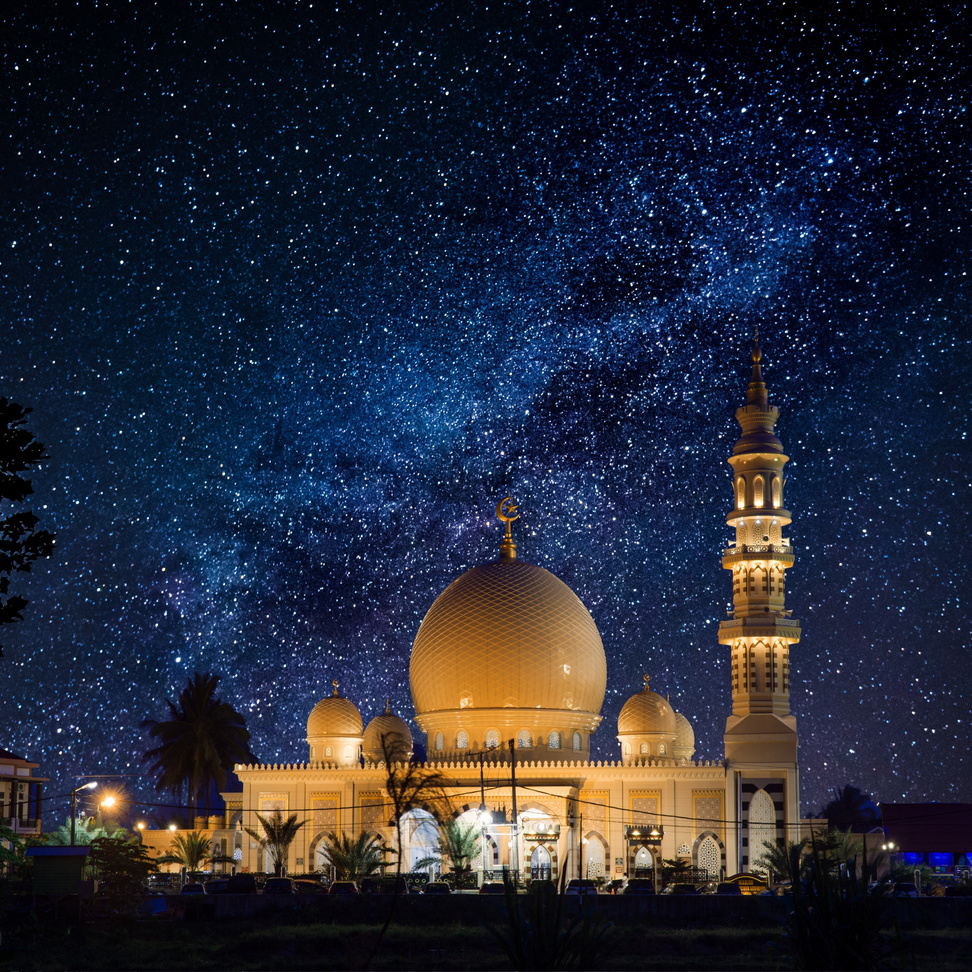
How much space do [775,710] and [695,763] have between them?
150 inches

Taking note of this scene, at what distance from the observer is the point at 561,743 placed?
57531 millimetres

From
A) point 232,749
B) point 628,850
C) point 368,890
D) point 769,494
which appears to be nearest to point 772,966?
point 368,890

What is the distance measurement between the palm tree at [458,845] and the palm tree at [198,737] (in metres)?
21.3

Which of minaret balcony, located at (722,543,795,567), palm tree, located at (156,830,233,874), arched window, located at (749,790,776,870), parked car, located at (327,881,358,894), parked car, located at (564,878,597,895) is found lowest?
palm tree, located at (156,830,233,874)

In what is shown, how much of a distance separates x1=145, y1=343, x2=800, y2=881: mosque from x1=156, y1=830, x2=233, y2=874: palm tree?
1.43 m

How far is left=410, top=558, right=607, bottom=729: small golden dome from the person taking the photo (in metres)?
57.5

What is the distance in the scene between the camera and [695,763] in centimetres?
5416

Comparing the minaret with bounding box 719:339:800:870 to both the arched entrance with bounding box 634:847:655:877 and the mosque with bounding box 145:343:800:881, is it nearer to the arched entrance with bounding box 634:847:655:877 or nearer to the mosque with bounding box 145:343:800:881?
the mosque with bounding box 145:343:800:881

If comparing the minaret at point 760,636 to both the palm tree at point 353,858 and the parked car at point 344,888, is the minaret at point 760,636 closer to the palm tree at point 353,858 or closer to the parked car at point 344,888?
the palm tree at point 353,858

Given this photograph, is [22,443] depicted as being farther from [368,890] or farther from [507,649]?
[507,649]

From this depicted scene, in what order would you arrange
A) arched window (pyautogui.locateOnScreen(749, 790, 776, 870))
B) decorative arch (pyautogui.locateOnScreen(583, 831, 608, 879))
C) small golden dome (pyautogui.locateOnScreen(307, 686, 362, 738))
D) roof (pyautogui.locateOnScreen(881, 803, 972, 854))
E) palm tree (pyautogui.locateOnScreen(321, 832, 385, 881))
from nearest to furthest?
1. palm tree (pyautogui.locateOnScreen(321, 832, 385, 881))
2. arched window (pyautogui.locateOnScreen(749, 790, 776, 870))
3. decorative arch (pyautogui.locateOnScreen(583, 831, 608, 879))
4. small golden dome (pyautogui.locateOnScreen(307, 686, 362, 738))
5. roof (pyautogui.locateOnScreen(881, 803, 972, 854))

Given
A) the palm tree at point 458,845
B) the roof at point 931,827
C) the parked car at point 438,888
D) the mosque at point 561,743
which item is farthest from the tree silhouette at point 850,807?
the parked car at point 438,888

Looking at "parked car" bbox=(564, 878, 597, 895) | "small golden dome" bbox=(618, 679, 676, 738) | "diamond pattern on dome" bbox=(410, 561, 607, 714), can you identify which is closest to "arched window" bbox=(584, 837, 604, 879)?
"small golden dome" bbox=(618, 679, 676, 738)

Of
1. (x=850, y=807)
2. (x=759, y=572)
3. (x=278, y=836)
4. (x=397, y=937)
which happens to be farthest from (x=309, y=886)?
(x=850, y=807)
